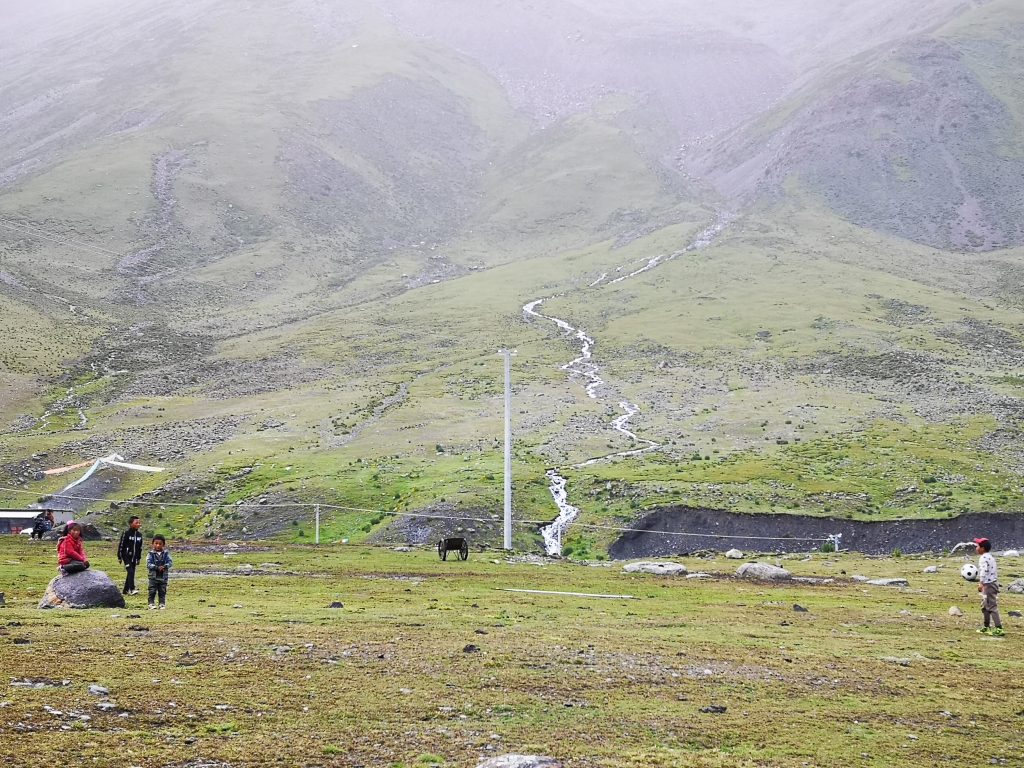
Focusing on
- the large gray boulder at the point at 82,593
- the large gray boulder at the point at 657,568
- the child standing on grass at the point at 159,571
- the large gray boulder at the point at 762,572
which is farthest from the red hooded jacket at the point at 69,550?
the large gray boulder at the point at 762,572

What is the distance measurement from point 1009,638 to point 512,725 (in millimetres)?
18194

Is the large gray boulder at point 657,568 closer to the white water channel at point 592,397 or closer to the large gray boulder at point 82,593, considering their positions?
the white water channel at point 592,397

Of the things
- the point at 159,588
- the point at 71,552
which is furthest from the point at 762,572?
the point at 71,552

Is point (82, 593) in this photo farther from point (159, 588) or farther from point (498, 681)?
point (498, 681)

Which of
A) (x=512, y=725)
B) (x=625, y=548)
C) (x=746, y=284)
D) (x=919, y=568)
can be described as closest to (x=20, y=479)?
Result: (x=625, y=548)

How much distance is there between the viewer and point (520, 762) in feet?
51.7

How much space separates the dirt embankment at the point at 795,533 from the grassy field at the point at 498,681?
26442 millimetres

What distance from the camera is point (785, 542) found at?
64500 mm

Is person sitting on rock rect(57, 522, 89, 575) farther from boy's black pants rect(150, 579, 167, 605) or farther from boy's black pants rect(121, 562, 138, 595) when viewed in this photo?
boy's black pants rect(121, 562, 138, 595)

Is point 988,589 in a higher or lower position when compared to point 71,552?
lower

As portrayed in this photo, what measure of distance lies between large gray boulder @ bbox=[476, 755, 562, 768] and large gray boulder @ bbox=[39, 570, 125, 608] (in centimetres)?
1849

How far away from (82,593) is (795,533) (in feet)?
158

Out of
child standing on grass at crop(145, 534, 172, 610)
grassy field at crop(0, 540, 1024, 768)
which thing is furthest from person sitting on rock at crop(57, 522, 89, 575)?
child standing on grass at crop(145, 534, 172, 610)

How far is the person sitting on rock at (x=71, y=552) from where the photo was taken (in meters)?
29.2
